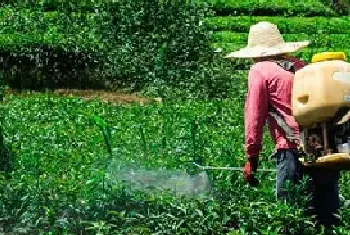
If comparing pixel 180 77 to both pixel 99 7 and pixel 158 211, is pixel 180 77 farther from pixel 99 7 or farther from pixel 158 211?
pixel 158 211

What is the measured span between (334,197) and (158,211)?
3.30 feet

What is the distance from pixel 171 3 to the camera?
14.7 m

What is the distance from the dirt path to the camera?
1433 cm

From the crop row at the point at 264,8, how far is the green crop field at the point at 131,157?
5.16 meters

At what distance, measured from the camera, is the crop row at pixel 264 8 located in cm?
2130

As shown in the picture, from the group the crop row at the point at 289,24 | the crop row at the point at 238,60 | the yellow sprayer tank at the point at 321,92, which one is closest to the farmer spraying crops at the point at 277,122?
the yellow sprayer tank at the point at 321,92

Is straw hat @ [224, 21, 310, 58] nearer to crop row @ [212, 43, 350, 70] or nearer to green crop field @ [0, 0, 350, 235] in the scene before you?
green crop field @ [0, 0, 350, 235]

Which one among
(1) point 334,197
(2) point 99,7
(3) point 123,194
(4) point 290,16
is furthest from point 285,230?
(4) point 290,16

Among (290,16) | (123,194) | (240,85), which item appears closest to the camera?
(123,194)

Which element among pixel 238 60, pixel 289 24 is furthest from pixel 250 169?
pixel 289 24

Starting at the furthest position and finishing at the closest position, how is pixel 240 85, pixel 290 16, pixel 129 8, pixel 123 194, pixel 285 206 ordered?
pixel 290 16
pixel 129 8
pixel 240 85
pixel 123 194
pixel 285 206

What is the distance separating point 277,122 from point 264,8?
53.8 feet

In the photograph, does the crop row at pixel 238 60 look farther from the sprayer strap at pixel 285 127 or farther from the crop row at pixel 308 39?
the sprayer strap at pixel 285 127

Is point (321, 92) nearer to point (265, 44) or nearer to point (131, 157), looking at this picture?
point (265, 44)
